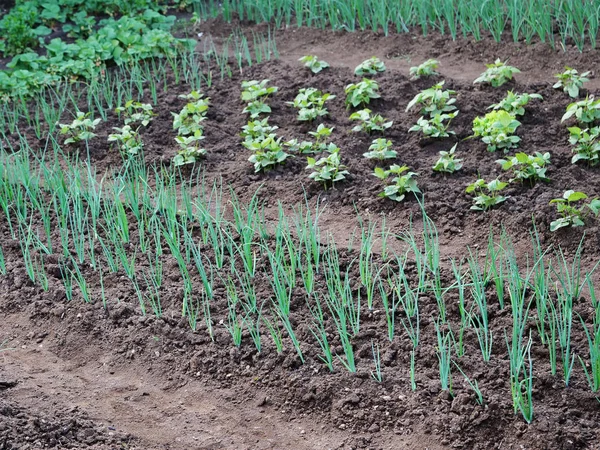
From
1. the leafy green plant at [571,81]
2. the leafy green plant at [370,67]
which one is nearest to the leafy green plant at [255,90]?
the leafy green plant at [370,67]

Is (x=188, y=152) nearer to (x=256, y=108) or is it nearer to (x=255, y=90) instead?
(x=256, y=108)

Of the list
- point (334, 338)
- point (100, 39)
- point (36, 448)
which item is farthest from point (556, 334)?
point (100, 39)

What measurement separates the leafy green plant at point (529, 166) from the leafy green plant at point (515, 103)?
575mm

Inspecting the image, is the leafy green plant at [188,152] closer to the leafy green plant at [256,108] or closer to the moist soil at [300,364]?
the moist soil at [300,364]

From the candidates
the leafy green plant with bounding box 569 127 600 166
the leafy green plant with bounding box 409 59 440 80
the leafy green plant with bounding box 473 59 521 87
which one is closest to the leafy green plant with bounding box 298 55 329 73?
the leafy green plant with bounding box 409 59 440 80

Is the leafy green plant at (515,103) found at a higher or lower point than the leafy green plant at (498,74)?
lower

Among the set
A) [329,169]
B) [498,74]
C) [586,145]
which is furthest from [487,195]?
[498,74]

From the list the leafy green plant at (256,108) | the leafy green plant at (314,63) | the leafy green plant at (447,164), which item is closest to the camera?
the leafy green plant at (447,164)

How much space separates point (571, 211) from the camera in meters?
3.80

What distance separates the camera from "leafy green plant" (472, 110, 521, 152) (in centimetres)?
450

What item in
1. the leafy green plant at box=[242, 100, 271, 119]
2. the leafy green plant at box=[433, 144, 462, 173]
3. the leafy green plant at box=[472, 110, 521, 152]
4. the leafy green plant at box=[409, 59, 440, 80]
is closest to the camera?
the leafy green plant at box=[433, 144, 462, 173]

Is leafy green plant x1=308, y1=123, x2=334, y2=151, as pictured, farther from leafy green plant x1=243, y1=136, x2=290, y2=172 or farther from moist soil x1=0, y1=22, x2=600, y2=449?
leafy green plant x1=243, y1=136, x2=290, y2=172

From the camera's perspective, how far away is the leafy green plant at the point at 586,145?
431 cm

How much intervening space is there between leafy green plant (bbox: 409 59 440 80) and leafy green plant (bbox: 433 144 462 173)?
1063 mm
